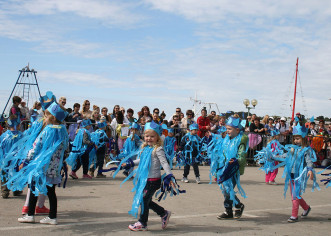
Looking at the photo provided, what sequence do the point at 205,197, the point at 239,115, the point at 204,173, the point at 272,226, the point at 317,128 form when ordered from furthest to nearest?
the point at 317,128 → the point at 204,173 → the point at 205,197 → the point at 239,115 → the point at 272,226

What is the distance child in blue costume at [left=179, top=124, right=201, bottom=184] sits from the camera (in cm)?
1045

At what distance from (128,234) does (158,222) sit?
867 mm

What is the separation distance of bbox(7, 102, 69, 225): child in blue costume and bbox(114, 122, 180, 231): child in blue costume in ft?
3.12

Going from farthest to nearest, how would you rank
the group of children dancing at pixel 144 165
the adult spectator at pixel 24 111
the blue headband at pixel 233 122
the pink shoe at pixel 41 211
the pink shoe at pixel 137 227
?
the adult spectator at pixel 24 111 → the blue headband at pixel 233 122 → the pink shoe at pixel 41 211 → the group of children dancing at pixel 144 165 → the pink shoe at pixel 137 227

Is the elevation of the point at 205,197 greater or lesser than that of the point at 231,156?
lesser

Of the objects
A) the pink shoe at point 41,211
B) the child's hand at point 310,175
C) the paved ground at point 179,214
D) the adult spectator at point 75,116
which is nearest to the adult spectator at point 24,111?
the adult spectator at point 75,116

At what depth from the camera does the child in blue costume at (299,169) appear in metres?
6.48

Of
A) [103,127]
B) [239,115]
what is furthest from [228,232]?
[103,127]

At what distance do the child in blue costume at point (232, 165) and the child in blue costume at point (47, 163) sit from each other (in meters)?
2.44

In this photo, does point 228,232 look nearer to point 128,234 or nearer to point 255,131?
point 128,234

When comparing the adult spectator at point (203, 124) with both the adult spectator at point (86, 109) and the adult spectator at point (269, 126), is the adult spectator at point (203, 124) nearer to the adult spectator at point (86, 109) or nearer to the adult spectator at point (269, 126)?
the adult spectator at point (269, 126)

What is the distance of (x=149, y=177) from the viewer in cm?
557

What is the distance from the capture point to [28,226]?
5480 mm

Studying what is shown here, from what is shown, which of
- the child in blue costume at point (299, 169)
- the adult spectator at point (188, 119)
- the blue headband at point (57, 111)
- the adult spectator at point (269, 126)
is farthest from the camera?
the adult spectator at point (269, 126)
